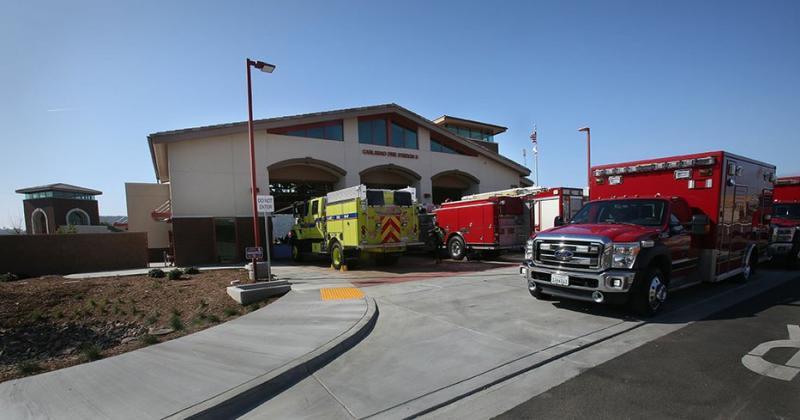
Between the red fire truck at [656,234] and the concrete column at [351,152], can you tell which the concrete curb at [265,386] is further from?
the concrete column at [351,152]

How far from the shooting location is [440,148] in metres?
26.6

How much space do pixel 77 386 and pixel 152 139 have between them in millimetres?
15563

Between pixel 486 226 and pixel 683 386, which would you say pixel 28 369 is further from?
pixel 486 226

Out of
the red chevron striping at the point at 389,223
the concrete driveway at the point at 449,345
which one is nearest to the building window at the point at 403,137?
the red chevron striping at the point at 389,223

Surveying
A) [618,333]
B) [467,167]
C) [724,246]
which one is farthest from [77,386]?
[467,167]

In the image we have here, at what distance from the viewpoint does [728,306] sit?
7.11m

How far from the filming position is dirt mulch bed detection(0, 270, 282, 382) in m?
5.83

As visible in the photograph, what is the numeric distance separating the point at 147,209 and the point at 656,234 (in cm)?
2480

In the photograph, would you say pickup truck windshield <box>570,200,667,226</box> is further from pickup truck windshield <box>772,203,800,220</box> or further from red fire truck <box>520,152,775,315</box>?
pickup truck windshield <box>772,203,800,220</box>

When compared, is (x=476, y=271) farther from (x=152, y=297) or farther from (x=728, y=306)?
(x=152, y=297)

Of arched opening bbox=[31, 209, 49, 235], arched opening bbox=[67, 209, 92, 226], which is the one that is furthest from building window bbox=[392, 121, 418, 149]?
arched opening bbox=[31, 209, 49, 235]

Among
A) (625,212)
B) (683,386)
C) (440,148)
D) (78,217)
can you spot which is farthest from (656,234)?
(78,217)

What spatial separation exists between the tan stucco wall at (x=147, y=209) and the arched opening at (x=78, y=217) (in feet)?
105

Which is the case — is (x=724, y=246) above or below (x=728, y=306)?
above
